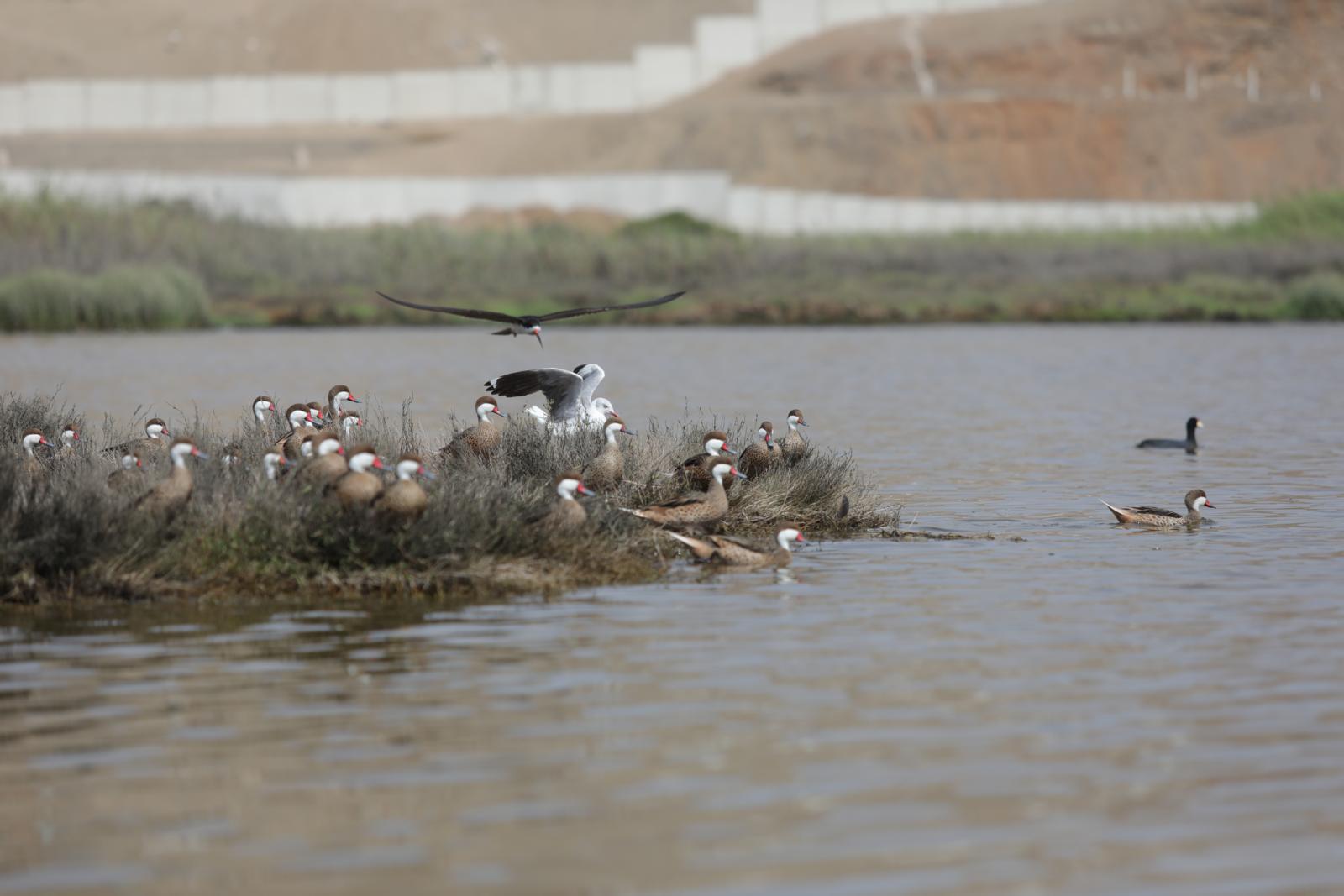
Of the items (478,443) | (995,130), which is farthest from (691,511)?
(995,130)

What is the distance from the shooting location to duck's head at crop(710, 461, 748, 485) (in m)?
15.6

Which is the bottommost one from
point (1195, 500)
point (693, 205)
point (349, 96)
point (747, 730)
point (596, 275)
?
point (747, 730)

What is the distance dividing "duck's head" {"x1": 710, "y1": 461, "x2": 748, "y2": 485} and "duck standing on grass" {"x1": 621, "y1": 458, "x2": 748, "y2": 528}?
0.11 m

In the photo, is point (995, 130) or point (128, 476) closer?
point (128, 476)

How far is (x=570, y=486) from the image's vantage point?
1412cm

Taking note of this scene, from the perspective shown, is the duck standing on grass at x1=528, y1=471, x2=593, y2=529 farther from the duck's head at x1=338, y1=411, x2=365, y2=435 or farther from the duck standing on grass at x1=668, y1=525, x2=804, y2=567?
the duck's head at x1=338, y1=411, x2=365, y2=435

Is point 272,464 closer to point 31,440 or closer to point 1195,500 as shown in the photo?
point 31,440

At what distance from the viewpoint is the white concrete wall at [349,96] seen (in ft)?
381

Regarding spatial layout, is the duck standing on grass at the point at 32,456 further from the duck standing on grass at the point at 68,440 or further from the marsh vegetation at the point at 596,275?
the marsh vegetation at the point at 596,275

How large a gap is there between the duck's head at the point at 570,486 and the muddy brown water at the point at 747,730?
0.81 m

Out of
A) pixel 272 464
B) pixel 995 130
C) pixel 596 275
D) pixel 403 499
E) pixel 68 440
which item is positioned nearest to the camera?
pixel 403 499

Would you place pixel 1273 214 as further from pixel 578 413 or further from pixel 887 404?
pixel 578 413

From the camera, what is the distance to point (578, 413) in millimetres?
17766

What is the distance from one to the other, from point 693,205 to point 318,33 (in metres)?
53.3
